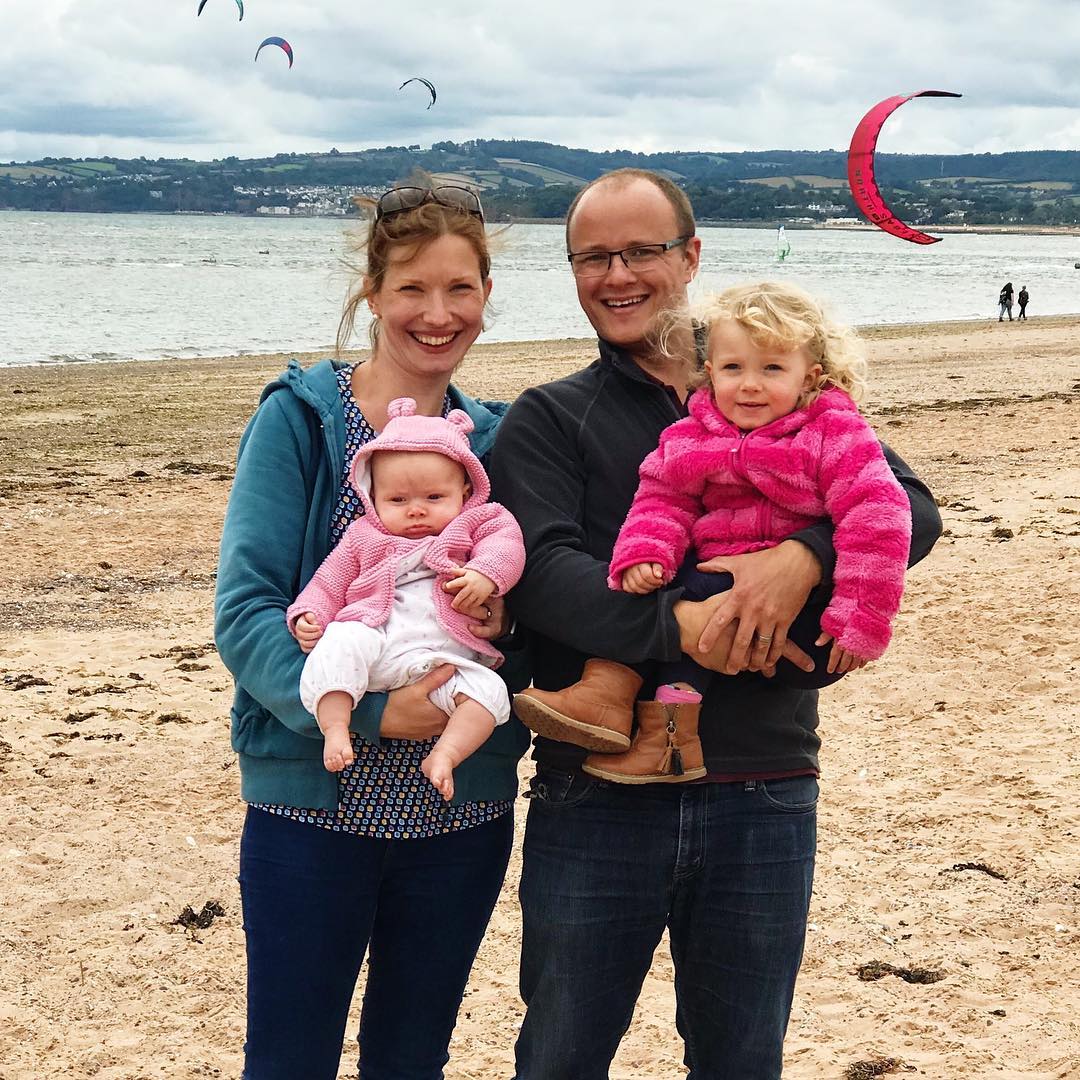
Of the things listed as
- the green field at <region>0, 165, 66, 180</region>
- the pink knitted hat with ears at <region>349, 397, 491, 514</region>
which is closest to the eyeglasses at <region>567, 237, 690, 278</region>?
the pink knitted hat with ears at <region>349, 397, 491, 514</region>

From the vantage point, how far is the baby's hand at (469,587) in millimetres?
2141

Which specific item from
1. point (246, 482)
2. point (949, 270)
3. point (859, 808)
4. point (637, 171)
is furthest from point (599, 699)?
point (949, 270)

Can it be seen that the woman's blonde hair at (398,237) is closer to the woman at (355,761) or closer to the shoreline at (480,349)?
the woman at (355,761)

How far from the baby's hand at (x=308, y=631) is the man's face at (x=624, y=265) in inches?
30.9

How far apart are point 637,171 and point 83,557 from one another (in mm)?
6815

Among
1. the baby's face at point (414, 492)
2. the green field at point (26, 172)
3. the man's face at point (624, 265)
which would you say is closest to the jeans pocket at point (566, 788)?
the baby's face at point (414, 492)

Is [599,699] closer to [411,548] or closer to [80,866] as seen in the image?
[411,548]

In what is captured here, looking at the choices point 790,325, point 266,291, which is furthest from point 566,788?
point 266,291

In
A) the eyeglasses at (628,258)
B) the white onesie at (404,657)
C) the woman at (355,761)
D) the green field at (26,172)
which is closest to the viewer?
the white onesie at (404,657)

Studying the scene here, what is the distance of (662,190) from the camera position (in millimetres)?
2406

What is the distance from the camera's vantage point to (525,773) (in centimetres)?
507

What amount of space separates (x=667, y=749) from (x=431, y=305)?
0.90 meters

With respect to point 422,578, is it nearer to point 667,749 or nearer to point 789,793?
point 667,749

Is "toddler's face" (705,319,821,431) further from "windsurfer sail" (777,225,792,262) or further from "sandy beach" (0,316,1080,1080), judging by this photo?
"windsurfer sail" (777,225,792,262)
